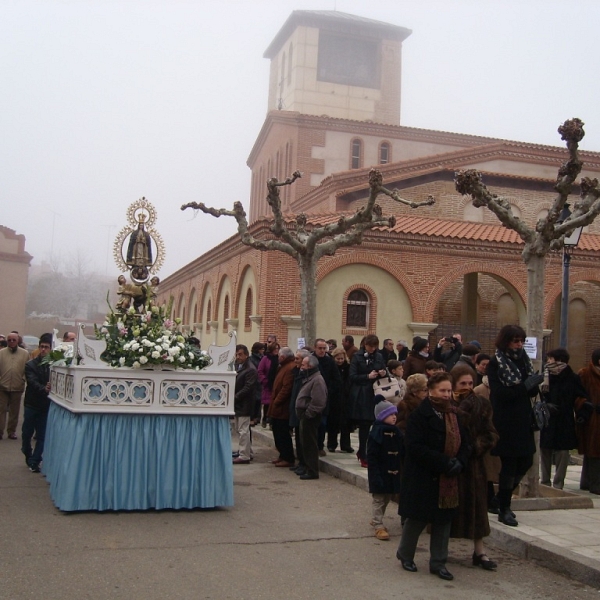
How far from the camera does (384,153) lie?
3778 cm

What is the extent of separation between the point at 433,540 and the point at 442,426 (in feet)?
3.18

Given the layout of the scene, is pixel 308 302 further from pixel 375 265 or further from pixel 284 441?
pixel 375 265

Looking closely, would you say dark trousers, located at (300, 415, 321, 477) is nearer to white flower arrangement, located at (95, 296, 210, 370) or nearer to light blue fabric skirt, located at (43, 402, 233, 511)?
light blue fabric skirt, located at (43, 402, 233, 511)

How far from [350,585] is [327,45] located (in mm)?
44647

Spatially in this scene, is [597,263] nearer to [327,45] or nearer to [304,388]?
[304,388]

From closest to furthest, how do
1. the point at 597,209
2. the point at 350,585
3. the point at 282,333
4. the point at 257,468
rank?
the point at 350,585 < the point at 597,209 < the point at 257,468 < the point at 282,333

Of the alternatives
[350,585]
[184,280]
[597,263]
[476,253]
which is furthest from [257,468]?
[184,280]

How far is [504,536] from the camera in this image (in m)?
7.31

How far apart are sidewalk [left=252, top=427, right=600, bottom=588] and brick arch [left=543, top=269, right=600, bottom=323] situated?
16.3 metres

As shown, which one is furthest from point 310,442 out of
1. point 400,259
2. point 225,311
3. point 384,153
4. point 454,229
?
point 384,153

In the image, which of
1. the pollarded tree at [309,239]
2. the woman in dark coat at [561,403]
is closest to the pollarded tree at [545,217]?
the woman in dark coat at [561,403]

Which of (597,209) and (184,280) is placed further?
(184,280)

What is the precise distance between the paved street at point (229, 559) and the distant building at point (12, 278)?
51962mm

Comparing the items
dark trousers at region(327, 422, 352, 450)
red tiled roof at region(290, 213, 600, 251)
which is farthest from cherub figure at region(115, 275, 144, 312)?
red tiled roof at region(290, 213, 600, 251)
